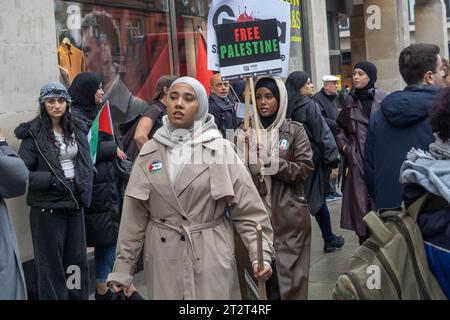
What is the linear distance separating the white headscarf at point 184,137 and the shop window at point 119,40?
3633 mm

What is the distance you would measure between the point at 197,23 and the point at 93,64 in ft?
8.33

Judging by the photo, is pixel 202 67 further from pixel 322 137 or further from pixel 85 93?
pixel 85 93

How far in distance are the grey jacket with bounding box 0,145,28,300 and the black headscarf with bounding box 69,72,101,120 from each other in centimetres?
201

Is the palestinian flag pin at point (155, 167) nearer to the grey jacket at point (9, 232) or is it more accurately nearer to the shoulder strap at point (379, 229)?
the grey jacket at point (9, 232)

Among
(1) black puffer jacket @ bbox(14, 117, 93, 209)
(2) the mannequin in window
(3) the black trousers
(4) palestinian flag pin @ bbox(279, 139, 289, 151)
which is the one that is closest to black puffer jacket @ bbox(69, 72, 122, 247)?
(3) the black trousers

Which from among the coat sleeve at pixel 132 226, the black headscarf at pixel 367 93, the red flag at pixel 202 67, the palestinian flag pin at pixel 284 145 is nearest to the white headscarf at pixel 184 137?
the coat sleeve at pixel 132 226

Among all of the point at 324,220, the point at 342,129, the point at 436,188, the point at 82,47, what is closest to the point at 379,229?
the point at 436,188

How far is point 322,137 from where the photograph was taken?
7.82 meters

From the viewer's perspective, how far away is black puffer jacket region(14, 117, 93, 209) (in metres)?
5.73
